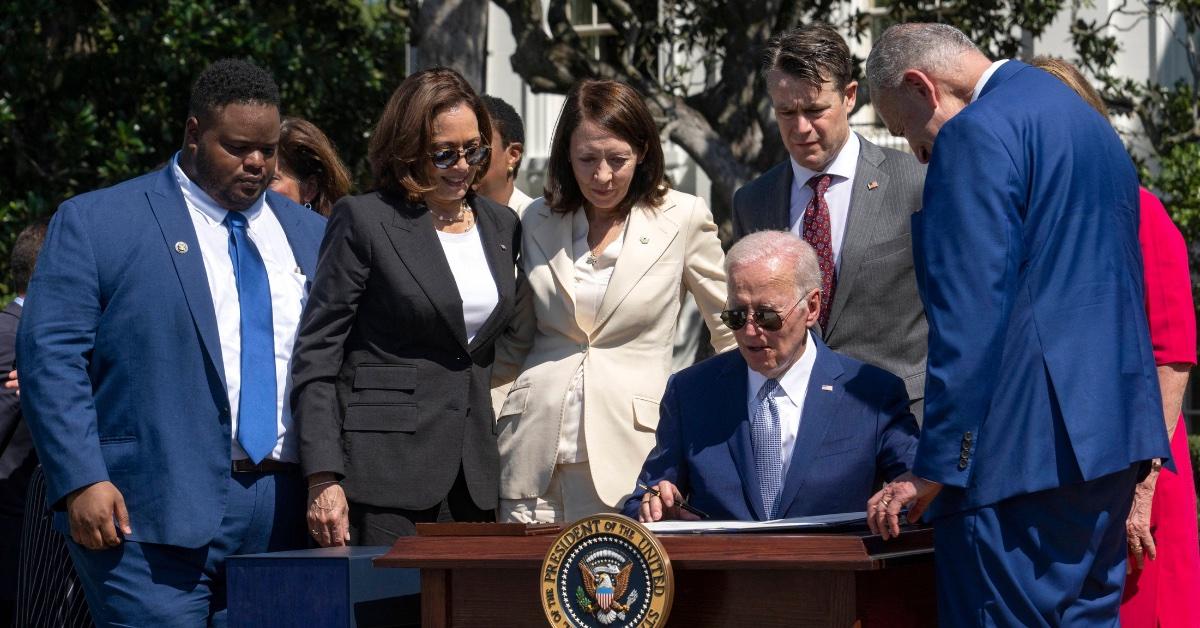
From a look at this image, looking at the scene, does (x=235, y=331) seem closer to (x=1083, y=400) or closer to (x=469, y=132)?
(x=469, y=132)

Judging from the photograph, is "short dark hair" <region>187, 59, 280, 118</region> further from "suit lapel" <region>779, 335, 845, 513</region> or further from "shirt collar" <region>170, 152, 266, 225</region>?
"suit lapel" <region>779, 335, 845, 513</region>

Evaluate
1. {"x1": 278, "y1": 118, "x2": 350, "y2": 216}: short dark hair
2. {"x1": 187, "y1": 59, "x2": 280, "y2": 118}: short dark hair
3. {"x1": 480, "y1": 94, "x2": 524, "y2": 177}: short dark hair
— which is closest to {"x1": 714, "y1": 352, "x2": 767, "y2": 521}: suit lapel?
{"x1": 187, "y1": 59, "x2": 280, "y2": 118}: short dark hair

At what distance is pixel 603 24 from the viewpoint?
530 inches

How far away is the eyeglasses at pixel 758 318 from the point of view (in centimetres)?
417

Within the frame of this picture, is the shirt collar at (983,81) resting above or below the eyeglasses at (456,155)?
above

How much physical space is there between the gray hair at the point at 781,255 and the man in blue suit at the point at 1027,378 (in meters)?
0.66

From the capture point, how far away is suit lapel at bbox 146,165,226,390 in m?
4.40

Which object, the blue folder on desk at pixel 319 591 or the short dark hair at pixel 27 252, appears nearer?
the blue folder on desk at pixel 319 591

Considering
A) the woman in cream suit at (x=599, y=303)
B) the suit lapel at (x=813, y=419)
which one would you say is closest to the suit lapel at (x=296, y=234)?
the woman in cream suit at (x=599, y=303)

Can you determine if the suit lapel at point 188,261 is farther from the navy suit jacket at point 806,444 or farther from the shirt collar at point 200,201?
the navy suit jacket at point 806,444

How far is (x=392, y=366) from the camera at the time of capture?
15.1ft

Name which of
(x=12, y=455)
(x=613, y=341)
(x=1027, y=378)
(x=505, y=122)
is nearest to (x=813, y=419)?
(x=1027, y=378)

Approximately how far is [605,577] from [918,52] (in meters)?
1.39

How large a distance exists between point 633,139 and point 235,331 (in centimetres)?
129
